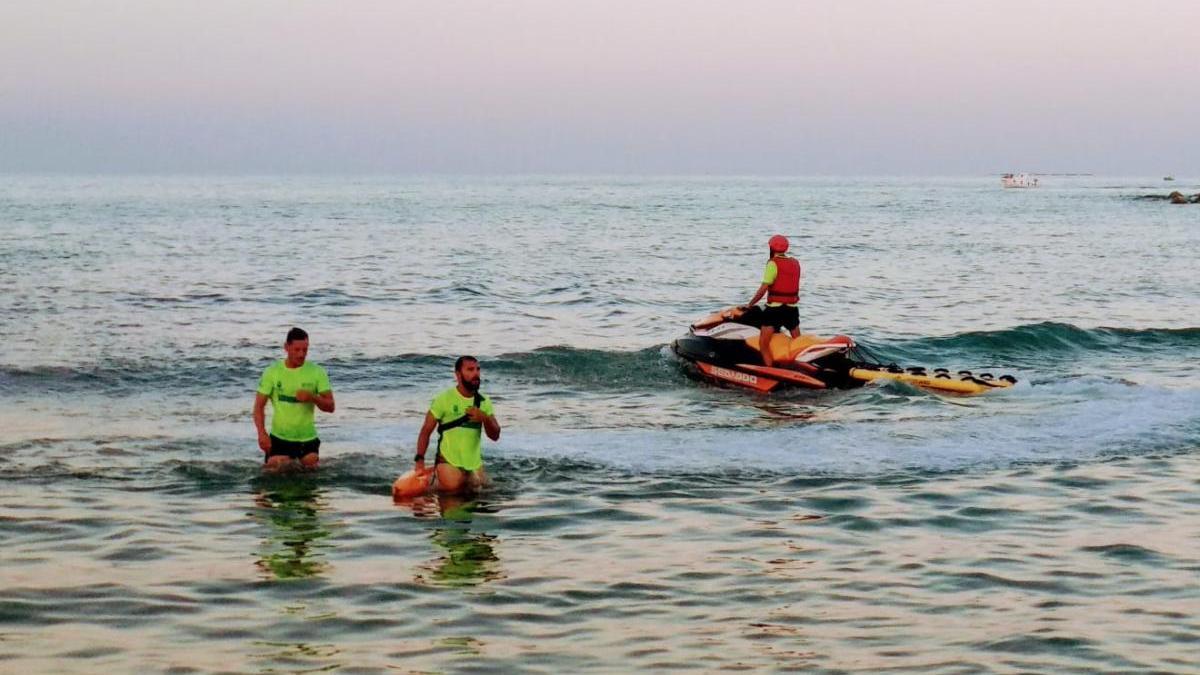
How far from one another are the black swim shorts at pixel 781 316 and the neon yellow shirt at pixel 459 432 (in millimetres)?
6905

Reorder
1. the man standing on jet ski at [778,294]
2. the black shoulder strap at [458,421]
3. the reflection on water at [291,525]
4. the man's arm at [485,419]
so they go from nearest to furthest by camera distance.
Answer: the reflection on water at [291,525] < the man's arm at [485,419] < the black shoulder strap at [458,421] < the man standing on jet ski at [778,294]

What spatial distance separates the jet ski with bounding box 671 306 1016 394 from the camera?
16812mm

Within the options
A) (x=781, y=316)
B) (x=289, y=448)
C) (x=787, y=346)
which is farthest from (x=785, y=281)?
(x=289, y=448)

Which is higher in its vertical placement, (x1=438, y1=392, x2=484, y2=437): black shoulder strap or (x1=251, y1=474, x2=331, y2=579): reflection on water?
(x1=438, y1=392, x2=484, y2=437): black shoulder strap

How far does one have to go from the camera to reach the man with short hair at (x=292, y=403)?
→ 1116 centimetres

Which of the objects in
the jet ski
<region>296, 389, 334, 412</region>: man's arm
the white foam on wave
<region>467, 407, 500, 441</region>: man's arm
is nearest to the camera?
<region>467, 407, 500, 441</region>: man's arm

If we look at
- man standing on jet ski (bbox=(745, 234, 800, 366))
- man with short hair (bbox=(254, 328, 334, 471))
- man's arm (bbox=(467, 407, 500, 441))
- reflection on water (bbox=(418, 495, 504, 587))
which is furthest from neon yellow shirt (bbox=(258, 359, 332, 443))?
man standing on jet ski (bbox=(745, 234, 800, 366))

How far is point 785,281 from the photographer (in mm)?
16750

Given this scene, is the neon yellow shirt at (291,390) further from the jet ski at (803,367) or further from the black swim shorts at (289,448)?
the jet ski at (803,367)

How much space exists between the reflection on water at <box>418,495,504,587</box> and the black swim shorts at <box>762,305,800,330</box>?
7.25 meters

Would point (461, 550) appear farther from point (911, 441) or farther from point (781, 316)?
point (781, 316)

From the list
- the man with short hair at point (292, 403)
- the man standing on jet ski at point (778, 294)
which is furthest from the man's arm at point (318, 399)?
the man standing on jet ski at point (778, 294)

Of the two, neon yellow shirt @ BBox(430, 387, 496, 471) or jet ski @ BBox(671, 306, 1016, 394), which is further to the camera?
jet ski @ BBox(671, 306, 1016, 394)

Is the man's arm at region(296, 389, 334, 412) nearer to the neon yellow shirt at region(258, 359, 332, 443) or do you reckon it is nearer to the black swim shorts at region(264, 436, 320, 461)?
the neon yellow shirt at region(258, 359, 332, 443)
